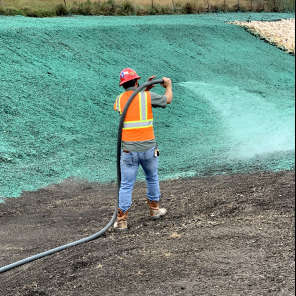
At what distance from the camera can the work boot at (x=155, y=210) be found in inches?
246

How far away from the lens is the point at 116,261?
16.4 feet

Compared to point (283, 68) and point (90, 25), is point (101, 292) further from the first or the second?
point (283, 68)

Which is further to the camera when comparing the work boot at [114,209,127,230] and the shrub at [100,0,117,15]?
the shrub at [100,0,117,15]

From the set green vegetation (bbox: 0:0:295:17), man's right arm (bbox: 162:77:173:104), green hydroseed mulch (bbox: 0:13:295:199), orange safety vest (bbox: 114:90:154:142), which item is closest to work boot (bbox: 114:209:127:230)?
orange safety vest (bbox: 114:90:154:142)

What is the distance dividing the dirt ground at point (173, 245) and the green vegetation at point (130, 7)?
13644 mm

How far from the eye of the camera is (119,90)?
48.2ft

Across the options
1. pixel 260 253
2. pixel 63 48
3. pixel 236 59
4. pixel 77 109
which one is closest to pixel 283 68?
pixel 236 59

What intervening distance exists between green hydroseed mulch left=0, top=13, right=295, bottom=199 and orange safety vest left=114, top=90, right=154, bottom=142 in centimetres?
349

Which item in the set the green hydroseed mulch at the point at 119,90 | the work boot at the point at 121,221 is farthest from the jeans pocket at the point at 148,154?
the green hydroseed mulch at the point at 119,90

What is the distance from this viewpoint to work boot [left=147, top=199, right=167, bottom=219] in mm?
6245

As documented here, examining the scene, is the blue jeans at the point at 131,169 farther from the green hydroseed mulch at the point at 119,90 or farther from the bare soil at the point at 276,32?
the bare soil at the point at 276,32

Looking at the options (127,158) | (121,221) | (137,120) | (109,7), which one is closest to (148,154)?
(127,158)

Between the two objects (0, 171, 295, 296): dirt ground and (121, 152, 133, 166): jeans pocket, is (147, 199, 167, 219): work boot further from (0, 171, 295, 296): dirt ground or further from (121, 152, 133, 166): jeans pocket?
(121, 152, 133, 166): jeans pocket

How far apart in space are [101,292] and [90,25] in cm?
1480
